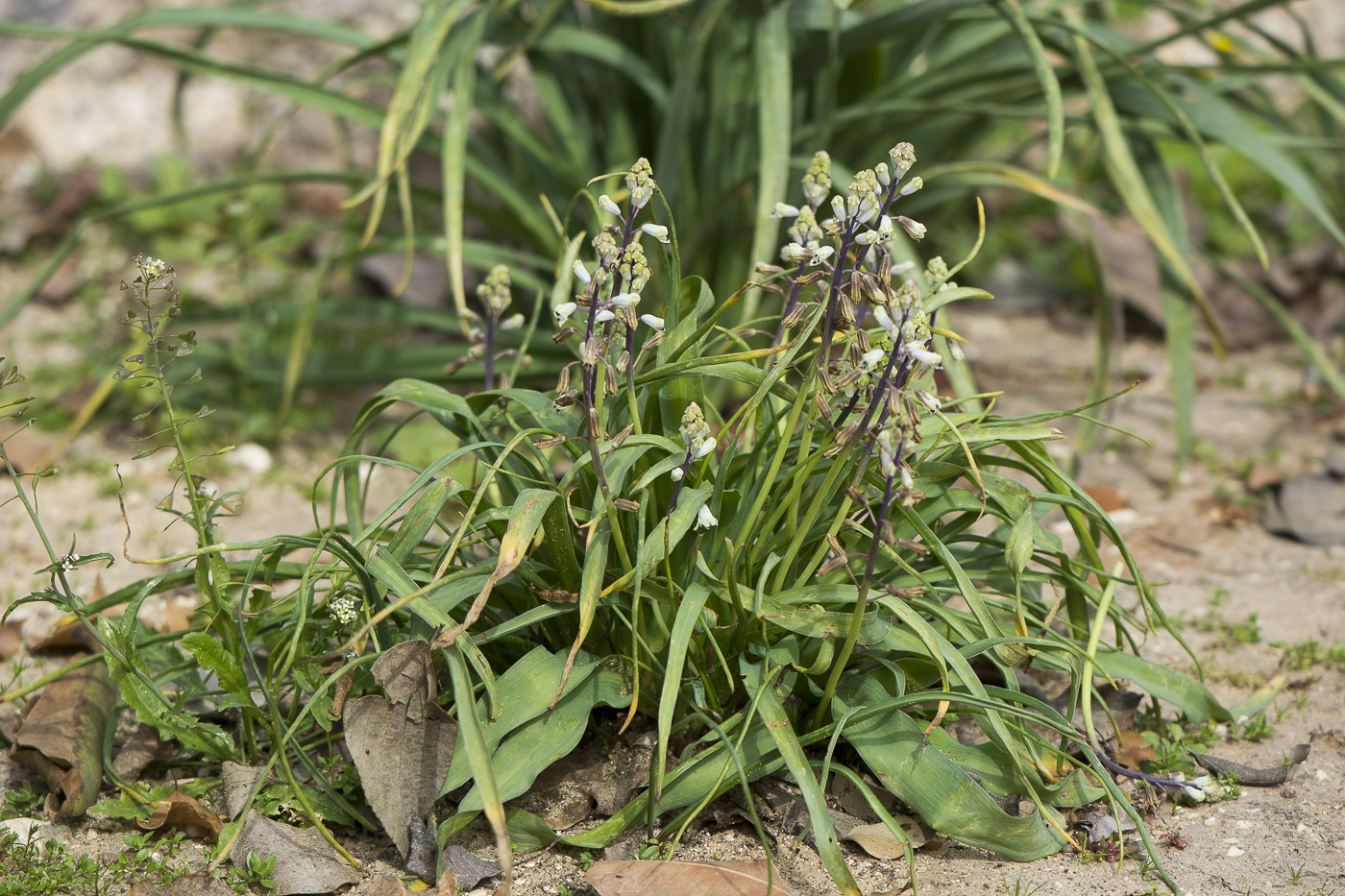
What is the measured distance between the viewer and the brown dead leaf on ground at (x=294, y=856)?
148 cm

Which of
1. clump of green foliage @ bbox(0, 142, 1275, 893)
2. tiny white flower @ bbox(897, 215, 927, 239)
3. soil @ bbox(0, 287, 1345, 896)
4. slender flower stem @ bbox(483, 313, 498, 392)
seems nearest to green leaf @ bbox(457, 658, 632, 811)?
clump of green foliage @ bbox(0, 142, 1275, 893)

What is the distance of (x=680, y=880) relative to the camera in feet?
4.69

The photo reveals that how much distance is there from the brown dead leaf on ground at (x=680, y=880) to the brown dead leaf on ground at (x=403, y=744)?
10.3 inches

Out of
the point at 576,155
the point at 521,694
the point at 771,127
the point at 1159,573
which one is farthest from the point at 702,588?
the point at 576,155

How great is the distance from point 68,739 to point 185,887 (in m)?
0.38

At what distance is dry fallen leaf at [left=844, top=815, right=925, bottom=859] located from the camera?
5.08 feet

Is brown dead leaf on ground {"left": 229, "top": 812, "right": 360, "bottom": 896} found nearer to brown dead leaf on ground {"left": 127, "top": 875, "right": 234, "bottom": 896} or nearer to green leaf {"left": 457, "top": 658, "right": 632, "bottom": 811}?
brown dead leaf on ground {"left": 127, "top": 875, "right": 234, "bottom": 896}

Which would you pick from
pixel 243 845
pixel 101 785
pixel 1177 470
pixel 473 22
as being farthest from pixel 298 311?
pixel 1177 470

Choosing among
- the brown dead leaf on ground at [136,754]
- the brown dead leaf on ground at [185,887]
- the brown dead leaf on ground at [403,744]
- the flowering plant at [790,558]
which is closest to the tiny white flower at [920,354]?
the flowering plant at [790,558]

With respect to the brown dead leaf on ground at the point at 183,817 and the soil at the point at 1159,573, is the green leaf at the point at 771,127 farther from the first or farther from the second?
the brown dead leaf on ground at the point at 183,817

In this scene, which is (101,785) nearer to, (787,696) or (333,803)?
(333,803)

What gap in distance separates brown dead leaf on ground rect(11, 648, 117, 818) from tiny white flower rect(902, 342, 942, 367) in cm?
134

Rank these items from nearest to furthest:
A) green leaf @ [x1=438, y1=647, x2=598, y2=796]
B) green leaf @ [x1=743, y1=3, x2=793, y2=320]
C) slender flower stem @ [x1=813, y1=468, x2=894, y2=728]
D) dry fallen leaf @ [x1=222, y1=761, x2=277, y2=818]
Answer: slender flower stem @ [x1=813, y1=468, x2=894, y2=728]
green leaf @ [x1=438, y1=647, x2=598, y2=796]
dry fallen leaf @ [x1=222, y1=761, x2=277, y2=818]
green leaf @ [x1=743, y1=3, x2=793, y2=320]

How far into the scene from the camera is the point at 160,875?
4.85 feet
